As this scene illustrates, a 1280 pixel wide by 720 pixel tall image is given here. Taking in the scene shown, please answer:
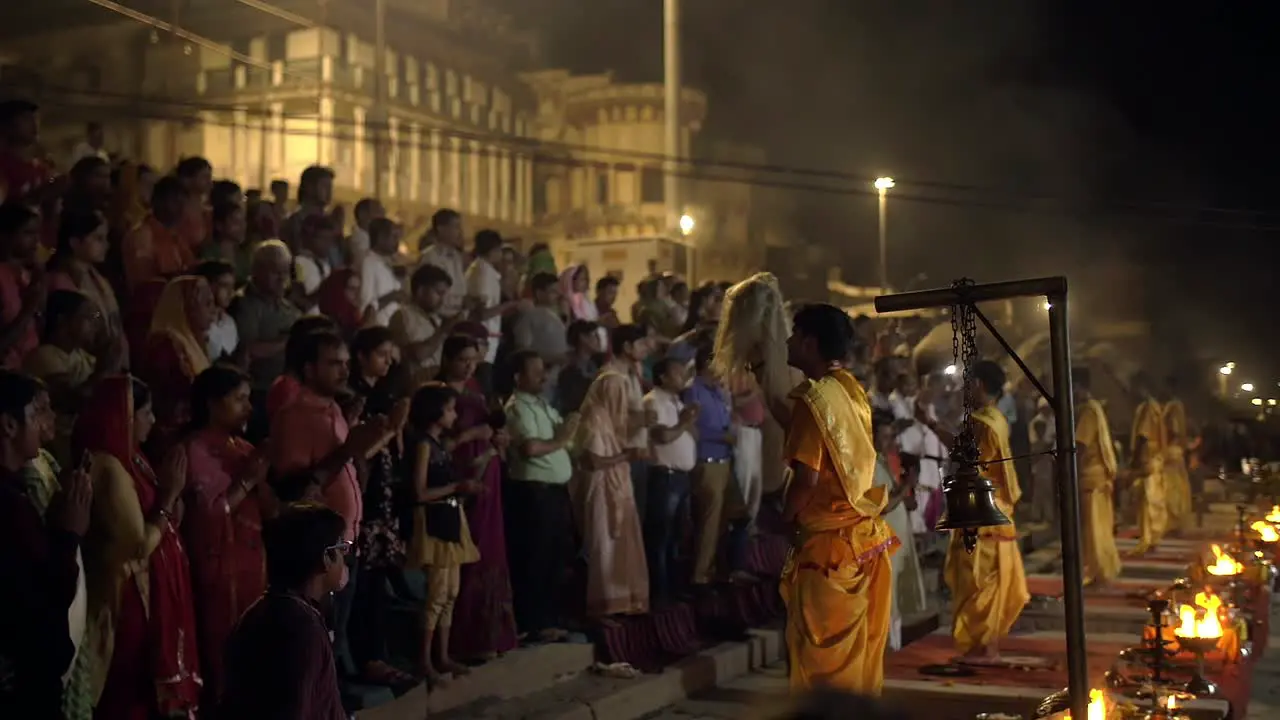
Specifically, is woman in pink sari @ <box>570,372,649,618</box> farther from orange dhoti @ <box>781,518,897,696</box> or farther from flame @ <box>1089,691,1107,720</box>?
flame @ <box>1089,691,1107,720</box>

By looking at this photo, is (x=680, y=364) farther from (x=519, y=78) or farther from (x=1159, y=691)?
(x=519, y=78)

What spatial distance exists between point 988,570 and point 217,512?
6.14m

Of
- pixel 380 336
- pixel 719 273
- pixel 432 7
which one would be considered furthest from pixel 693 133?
pixel 380 336

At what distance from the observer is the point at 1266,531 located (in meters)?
12.1

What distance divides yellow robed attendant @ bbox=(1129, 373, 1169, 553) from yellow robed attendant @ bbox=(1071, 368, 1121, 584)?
11.2ft

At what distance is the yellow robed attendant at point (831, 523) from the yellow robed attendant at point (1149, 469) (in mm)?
12345

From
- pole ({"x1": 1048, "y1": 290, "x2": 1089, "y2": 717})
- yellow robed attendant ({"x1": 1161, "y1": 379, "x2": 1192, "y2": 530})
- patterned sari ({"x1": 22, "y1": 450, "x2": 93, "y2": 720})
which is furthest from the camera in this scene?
yellow robed attendant ({"x1": 1161, "y1": 379, "x2": 1192, "y2": 530})

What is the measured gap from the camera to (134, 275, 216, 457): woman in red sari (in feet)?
21.6

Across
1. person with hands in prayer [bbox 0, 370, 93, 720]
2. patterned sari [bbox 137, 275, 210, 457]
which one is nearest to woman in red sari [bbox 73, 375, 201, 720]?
person with hands in prayer [bbox 0, 370, 93, 720]

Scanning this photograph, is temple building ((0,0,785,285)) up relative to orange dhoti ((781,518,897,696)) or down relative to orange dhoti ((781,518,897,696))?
up

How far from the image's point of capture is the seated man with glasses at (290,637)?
3.68 meters

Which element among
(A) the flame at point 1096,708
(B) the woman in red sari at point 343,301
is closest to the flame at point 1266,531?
(A) the flame at point 1096,708

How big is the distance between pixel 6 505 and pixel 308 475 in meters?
1.47

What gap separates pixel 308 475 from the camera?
233 inches
